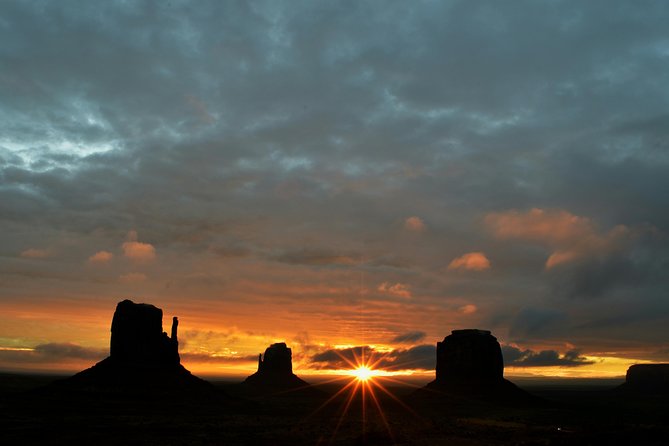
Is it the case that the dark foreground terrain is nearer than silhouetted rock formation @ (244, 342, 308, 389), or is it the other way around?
the dark foreground terrain

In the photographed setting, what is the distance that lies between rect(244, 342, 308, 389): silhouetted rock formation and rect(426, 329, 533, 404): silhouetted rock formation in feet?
199

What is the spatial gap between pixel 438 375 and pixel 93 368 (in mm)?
85542

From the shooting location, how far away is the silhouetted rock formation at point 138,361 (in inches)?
3826

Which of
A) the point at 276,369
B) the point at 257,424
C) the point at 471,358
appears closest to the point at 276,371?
the point at 276,369

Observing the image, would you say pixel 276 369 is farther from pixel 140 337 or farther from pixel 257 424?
pixel 257 424

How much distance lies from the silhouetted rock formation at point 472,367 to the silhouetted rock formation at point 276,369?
60.8 meters

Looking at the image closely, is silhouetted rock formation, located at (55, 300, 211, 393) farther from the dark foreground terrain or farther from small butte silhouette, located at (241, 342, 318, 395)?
small butte silhouette, located at (241, 342, 318, 395)

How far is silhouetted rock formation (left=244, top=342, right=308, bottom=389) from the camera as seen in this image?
187 meters

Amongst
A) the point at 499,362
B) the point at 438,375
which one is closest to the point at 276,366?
the point at 438,375

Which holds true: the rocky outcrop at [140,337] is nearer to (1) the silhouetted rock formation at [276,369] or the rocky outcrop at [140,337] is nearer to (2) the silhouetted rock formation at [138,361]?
(2) the silhouetted rock formation at [138,361]

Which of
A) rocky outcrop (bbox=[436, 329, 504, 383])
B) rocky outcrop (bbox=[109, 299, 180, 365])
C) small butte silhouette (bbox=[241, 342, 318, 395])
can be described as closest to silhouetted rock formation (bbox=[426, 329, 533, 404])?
rocky outcrop (bbox=[436, 329, 504, 383])

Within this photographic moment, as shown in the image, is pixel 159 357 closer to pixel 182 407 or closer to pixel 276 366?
pixel 182 407

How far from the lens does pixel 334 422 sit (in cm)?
7856

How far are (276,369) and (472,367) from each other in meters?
75.6
